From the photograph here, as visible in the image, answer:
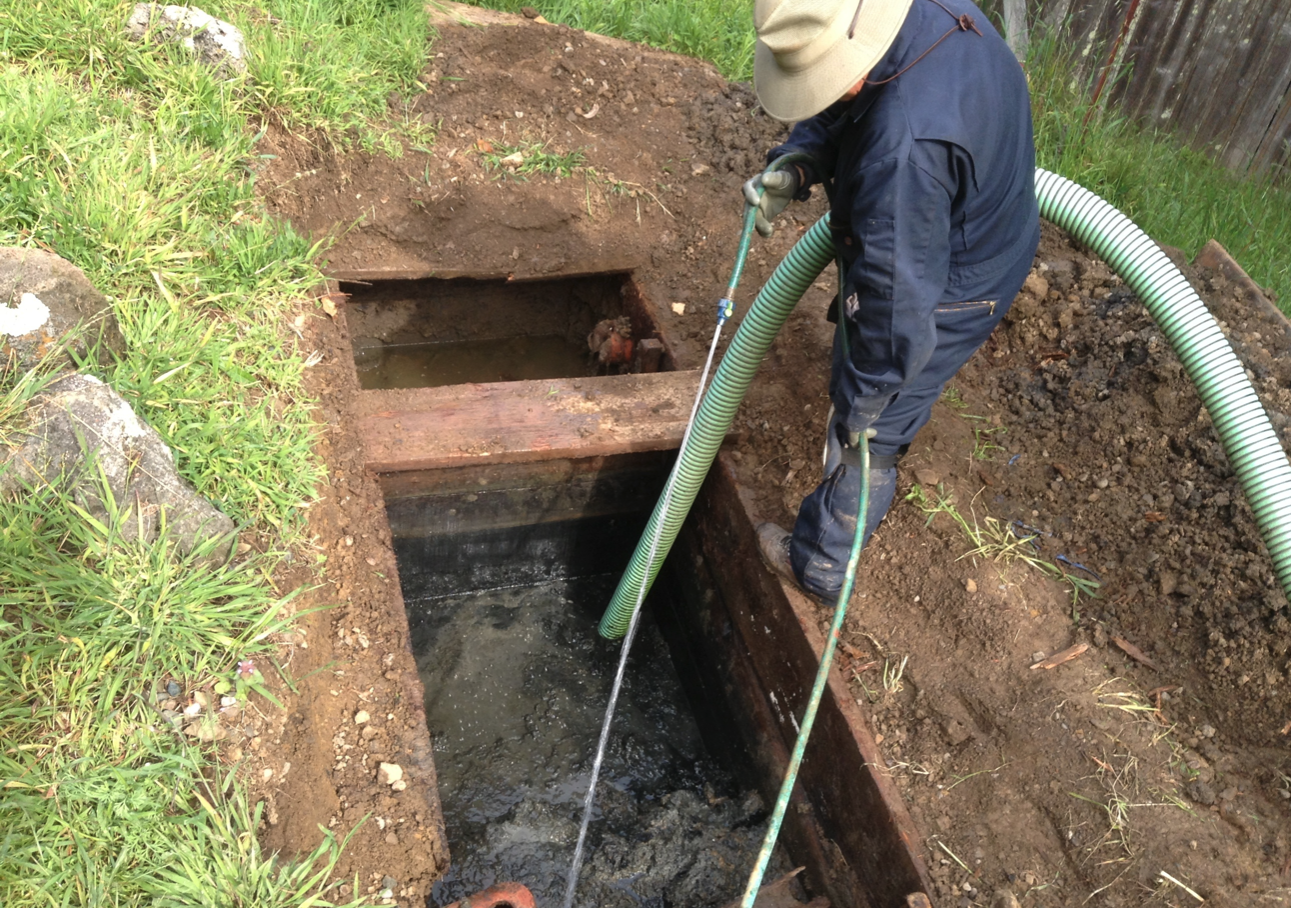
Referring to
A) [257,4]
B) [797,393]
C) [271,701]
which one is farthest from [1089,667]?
[257,4]

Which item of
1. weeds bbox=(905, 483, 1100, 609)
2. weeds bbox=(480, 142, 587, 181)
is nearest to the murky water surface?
weeds bbox=(480, 142, 587, 181)

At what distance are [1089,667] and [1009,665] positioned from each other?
0.72ft

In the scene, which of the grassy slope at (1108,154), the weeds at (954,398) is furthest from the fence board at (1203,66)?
the weeds at (954,398)

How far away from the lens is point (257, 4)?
13.0 feet

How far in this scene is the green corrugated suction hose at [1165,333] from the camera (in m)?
2.30

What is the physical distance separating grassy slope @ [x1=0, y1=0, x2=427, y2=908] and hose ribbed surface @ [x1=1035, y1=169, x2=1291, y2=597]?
2.26 m

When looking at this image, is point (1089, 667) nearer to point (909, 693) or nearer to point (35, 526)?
point (909, 693)

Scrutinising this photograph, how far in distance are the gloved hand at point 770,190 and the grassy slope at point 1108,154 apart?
242 cm

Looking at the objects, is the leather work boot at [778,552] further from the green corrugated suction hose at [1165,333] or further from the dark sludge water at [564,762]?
the dark sludge water at [564,762]

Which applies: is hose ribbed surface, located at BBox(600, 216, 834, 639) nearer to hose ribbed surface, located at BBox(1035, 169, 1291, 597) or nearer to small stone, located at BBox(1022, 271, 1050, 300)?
hose ribbed surface, located at BBox(1035, 169, 1291, 597)

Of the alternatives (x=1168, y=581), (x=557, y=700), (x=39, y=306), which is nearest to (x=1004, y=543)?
(x=1168, y=581)

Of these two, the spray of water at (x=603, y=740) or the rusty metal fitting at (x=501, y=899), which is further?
the spray of water at (x=603, y=740)

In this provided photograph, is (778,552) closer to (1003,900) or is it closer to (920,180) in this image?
(1003,900)

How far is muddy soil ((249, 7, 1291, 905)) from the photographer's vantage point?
2.17 m
